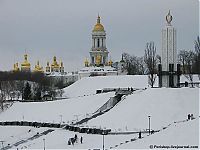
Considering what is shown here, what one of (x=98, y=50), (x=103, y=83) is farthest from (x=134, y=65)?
(x=103, y=83)

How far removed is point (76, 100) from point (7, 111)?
9082 mm

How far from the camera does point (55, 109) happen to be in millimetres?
54312

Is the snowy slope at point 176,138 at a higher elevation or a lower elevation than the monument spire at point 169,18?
lower

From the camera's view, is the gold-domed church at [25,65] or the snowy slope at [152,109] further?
the gold-domed church at [25,65]

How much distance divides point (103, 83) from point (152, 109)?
1179 inches

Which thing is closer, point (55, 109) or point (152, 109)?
point (152, 109)

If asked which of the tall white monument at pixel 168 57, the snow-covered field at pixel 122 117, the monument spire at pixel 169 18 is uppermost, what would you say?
the monument spire at pixel 169 18

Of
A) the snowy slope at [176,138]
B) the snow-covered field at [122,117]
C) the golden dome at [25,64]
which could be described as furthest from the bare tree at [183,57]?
the snowy slope at [176,138]

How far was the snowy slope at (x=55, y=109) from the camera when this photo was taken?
50856mm

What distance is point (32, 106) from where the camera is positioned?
5831 centimetres

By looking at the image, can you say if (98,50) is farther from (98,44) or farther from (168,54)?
(168,54)

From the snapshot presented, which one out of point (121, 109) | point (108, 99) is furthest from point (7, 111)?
point (121, 109)

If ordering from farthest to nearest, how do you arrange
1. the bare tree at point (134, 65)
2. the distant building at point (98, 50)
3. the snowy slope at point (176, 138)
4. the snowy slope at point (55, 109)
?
the distant building at point (98, 50) < the bare tree at point (134, 65) < the snowy slope at point (55, 109) < the snowy slope at point (176, 138)

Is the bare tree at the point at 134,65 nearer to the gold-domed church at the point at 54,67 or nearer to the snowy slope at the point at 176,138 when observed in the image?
the gold-domed church at the point at 54,67
